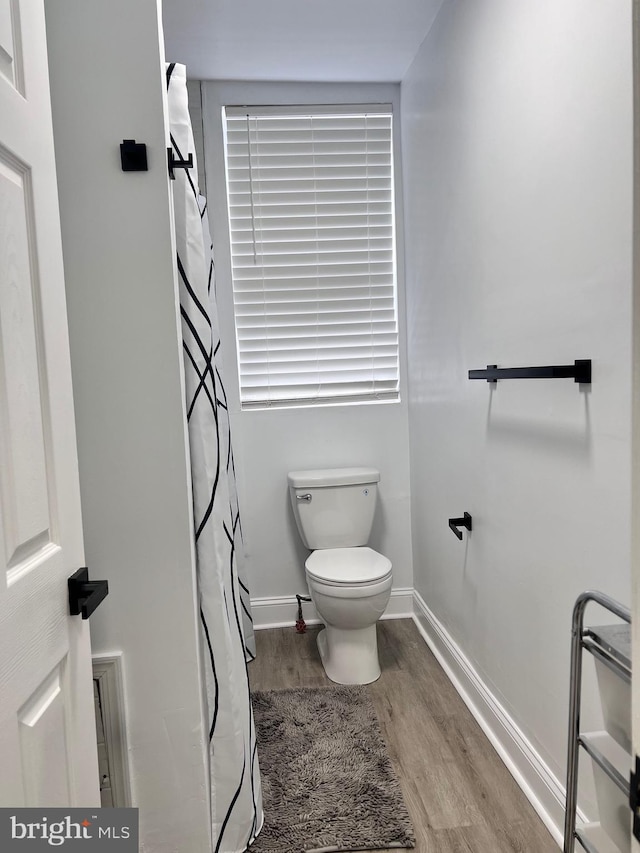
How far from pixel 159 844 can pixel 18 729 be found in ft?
2.83

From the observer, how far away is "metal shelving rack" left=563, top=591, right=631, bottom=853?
949 mm

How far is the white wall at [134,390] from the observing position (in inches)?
49.4

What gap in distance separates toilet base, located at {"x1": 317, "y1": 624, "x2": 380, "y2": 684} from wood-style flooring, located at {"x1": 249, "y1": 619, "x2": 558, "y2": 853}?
4 centimetres

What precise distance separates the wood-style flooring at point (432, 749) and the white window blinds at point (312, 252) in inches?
Answer: 45.9

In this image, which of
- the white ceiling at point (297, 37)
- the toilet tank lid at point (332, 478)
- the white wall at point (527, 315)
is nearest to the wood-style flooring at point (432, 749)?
the white wall at point (527, 315)

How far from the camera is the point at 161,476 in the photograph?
1.34 meters

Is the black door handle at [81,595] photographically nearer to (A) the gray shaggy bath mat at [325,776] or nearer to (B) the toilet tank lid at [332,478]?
(A) the gray shaggy bath mat at [325,776]

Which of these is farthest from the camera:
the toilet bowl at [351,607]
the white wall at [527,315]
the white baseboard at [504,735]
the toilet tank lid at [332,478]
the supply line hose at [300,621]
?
the supply line hose at [300,621]

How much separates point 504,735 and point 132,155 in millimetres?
1902

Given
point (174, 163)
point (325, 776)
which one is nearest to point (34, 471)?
point (174, 163)

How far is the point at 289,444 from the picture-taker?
2.82 m

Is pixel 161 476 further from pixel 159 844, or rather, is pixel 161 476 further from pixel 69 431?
pixel 159 844

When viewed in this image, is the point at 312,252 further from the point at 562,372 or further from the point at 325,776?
the point at 325,776

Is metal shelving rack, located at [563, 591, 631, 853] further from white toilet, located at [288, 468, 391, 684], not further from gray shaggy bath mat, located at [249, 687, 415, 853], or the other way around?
white toilet, located at [288, 468, 391, 684]
